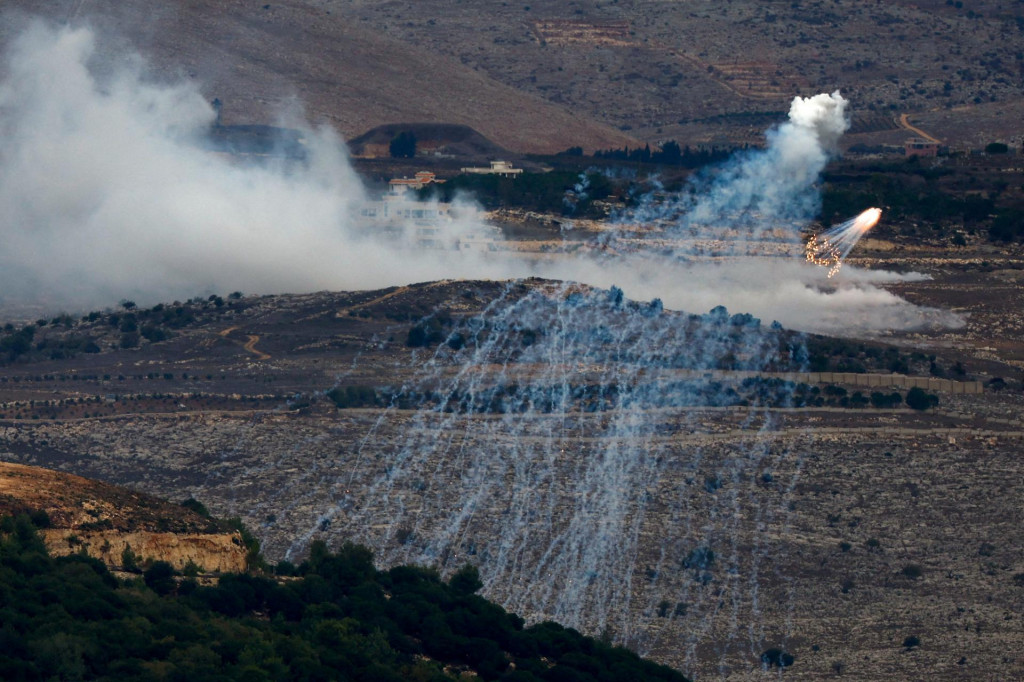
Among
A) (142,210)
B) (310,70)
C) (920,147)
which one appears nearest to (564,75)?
(310,70)

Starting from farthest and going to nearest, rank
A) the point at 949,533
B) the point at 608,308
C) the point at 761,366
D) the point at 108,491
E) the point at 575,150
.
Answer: the point at 575,150
the point at 608,308
the point at 761,366
the point at 949,533
the point at 108,491

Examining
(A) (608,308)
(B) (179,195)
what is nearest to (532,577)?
(A) (608,308)

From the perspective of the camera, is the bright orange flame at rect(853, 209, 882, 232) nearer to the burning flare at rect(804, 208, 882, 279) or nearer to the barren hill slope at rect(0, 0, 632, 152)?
the burning flare at rect(804, 208, 882, 279)

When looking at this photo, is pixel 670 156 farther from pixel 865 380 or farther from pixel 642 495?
pixel 642 495

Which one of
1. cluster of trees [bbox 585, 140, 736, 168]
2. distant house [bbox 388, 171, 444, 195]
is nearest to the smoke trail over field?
distant house [bbox 388, 171, 444, 195]

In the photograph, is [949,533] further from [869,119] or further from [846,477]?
[869,119]
